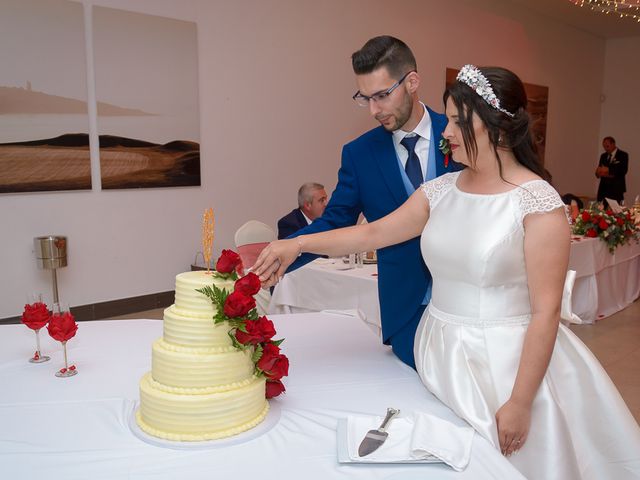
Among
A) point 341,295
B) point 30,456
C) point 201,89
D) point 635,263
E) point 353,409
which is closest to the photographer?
point 30,456

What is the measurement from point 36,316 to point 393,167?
4.72 feet

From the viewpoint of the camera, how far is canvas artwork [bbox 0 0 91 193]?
5.36m

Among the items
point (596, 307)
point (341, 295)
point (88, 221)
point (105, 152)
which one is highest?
point (105, 152)

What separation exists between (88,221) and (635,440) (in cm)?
538

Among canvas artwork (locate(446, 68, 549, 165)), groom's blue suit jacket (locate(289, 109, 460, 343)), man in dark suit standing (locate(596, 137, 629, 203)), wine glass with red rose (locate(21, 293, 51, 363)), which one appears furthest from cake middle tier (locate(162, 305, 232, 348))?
man in dark suit standing (locate(596, 137, 629, 203))

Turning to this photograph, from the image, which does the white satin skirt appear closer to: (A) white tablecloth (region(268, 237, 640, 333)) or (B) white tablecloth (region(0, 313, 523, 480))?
(B) white tablecloth (region(0, 313, 523, 480))

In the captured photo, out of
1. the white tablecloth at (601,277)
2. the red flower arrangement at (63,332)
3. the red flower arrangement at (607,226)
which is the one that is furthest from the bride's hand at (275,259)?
the red flower arrangement at (607,226)

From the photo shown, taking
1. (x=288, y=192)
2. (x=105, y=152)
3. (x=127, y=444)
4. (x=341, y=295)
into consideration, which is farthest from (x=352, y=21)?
(x=127, y=444)

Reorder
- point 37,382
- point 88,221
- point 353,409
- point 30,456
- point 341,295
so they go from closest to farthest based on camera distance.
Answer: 1. point 30,456
2. point 353,409
3. point 37,382
4. point 341,295
5. point 88,221

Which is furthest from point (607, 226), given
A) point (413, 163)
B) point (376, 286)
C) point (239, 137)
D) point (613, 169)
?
point (613, 169)

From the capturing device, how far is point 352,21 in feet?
27.2

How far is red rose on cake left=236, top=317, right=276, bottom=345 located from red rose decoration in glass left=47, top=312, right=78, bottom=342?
0.79 meters

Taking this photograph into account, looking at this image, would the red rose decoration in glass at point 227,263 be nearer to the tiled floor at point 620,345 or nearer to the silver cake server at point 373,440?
the silver cake server at point 373,440

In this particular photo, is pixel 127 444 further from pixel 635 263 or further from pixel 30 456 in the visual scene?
pixel 635 263
